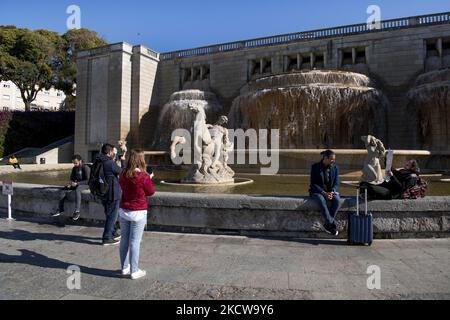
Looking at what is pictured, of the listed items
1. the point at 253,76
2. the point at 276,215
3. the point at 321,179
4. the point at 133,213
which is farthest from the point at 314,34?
the point at 133,213

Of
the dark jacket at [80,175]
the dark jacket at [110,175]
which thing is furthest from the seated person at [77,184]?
the dark jacket at [110,175]

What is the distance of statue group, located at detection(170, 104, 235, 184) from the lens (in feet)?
32.2

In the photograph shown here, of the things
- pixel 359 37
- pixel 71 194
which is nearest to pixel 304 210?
pixel 71 194

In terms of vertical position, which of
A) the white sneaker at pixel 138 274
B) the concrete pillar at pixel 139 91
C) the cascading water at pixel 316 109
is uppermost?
the concrete pillar at pixel 139 91

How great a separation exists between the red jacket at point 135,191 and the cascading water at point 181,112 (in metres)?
24.0

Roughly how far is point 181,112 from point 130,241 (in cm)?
2519

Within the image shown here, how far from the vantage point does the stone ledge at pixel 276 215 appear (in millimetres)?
5738

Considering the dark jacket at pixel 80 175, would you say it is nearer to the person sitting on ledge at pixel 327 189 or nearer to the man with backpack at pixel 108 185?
the man with backpack at pixel 108 185

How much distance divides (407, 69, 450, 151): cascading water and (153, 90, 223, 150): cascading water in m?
15.4

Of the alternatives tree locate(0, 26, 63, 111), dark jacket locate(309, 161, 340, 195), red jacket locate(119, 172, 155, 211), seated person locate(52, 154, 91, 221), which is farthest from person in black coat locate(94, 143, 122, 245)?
tree locate(0, 26, 63, 111)

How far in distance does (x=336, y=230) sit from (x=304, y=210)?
587mm

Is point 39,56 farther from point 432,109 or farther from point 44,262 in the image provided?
point 44,262
